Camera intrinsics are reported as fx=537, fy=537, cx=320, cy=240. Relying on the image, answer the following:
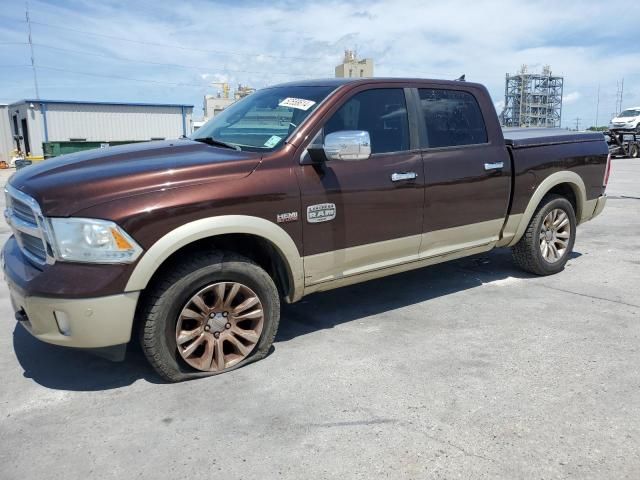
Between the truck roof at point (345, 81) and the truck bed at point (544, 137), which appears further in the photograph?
the truck bed at point (544, 137)

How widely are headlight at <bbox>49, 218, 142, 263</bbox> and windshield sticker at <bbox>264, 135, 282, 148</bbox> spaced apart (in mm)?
1188

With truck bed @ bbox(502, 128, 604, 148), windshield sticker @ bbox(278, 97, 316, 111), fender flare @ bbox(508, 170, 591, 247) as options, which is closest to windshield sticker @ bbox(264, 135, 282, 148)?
windshield sticker @ bbox(278, 97, 316, 111)

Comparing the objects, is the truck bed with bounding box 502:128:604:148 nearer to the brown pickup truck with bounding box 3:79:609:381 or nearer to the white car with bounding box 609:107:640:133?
the brown pickup truck with bounding box 3:79:609:381

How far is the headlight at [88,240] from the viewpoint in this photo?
2.91 meters

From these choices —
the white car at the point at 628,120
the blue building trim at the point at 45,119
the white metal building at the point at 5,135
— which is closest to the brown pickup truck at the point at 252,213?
the blue building trim at the point at 45,119

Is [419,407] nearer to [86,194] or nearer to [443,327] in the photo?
[443,327]

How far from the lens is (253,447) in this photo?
8.88 ft

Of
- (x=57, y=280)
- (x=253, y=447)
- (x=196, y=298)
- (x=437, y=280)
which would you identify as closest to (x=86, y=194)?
(x=57, y=280)

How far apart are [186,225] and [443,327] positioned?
224 cm

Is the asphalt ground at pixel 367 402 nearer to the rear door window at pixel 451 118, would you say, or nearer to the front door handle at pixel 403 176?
the front door handle at pixel 403 176

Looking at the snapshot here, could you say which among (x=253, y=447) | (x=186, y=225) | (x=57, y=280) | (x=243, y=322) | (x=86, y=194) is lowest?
(x=253, y=447)

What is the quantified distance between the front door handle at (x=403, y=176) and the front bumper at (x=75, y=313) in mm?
2030

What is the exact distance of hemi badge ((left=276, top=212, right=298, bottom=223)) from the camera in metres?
3.49

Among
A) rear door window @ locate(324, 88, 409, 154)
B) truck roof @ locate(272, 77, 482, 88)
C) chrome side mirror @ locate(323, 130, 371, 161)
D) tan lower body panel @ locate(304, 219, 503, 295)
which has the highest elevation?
truck roof @ locate(272, 77, 482, 88)
